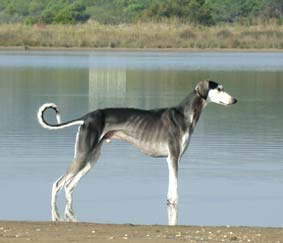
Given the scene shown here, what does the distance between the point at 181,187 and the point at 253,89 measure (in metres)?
18.4

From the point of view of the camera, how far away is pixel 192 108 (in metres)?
12.8

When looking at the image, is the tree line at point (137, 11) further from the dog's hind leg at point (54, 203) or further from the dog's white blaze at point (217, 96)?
the dog's hind leg at point (54, 203)

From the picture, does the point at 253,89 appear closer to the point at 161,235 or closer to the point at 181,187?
the point at 181,187

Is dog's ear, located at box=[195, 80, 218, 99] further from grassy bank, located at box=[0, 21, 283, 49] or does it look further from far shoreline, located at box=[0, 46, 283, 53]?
grassy bank, located at box=[0, 21, 283, 49]

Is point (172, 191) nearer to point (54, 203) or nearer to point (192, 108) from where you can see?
point (192, 108)

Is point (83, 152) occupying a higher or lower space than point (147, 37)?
lower

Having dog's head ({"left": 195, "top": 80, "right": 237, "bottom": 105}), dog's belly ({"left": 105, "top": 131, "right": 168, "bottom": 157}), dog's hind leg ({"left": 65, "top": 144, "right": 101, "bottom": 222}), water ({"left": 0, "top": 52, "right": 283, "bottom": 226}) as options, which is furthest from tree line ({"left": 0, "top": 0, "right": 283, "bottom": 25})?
dog's hind leg ({"left": 65, "top": 144, "right": 101, "bottom": 222})

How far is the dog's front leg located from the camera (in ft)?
40.9

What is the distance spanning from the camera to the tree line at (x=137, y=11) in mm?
75500

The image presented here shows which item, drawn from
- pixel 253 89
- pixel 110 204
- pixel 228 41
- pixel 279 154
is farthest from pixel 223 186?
pixel 228 41

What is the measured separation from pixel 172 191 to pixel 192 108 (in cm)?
92

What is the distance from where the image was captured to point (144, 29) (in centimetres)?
6644

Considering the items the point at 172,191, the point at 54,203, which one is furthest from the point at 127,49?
the point at 54,203

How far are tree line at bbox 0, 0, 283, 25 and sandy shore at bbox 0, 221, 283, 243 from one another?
6141 cm
